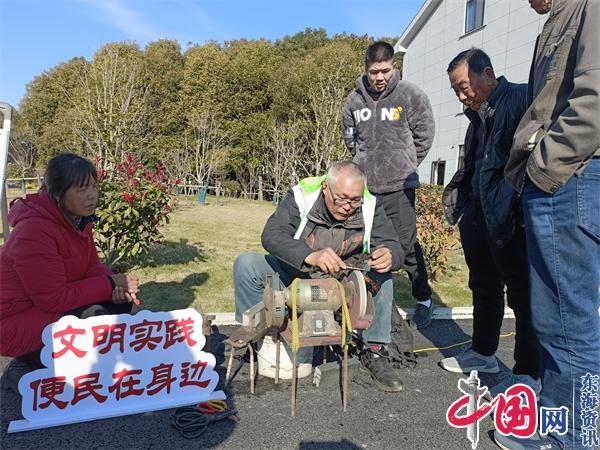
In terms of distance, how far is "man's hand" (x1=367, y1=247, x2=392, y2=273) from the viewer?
2.81m

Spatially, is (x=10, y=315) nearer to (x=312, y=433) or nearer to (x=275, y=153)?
(x=312, y=433)

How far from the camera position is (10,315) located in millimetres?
2549

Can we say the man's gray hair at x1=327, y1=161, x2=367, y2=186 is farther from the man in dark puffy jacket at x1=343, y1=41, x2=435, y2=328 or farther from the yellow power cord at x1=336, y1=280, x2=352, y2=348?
the man in dark puffy jacket at x1=343, y1=41, x2=435, y2=328

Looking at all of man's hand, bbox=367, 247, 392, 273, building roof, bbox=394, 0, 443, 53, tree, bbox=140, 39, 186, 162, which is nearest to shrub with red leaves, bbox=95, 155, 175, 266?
man's hand, bbox=367, 247, 392, 273

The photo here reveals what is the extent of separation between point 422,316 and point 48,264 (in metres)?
3.13

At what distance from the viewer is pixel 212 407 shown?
2506 mm

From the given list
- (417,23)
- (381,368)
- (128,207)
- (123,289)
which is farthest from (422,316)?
(417,23)

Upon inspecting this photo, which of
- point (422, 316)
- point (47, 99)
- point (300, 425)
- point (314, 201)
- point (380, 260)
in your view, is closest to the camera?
point (300, 425)

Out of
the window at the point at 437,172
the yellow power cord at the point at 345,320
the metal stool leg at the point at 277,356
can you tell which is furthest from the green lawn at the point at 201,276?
the window at the point at 437,172

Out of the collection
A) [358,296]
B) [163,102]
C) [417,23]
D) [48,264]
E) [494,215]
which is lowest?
[358,296]

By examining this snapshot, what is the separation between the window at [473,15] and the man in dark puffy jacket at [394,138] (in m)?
12.0

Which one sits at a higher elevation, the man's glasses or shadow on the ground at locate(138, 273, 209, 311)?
the man's glasses

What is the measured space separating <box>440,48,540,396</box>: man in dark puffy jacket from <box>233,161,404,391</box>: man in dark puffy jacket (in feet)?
1.91

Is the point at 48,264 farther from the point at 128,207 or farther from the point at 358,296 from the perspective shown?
the point at 128,207
